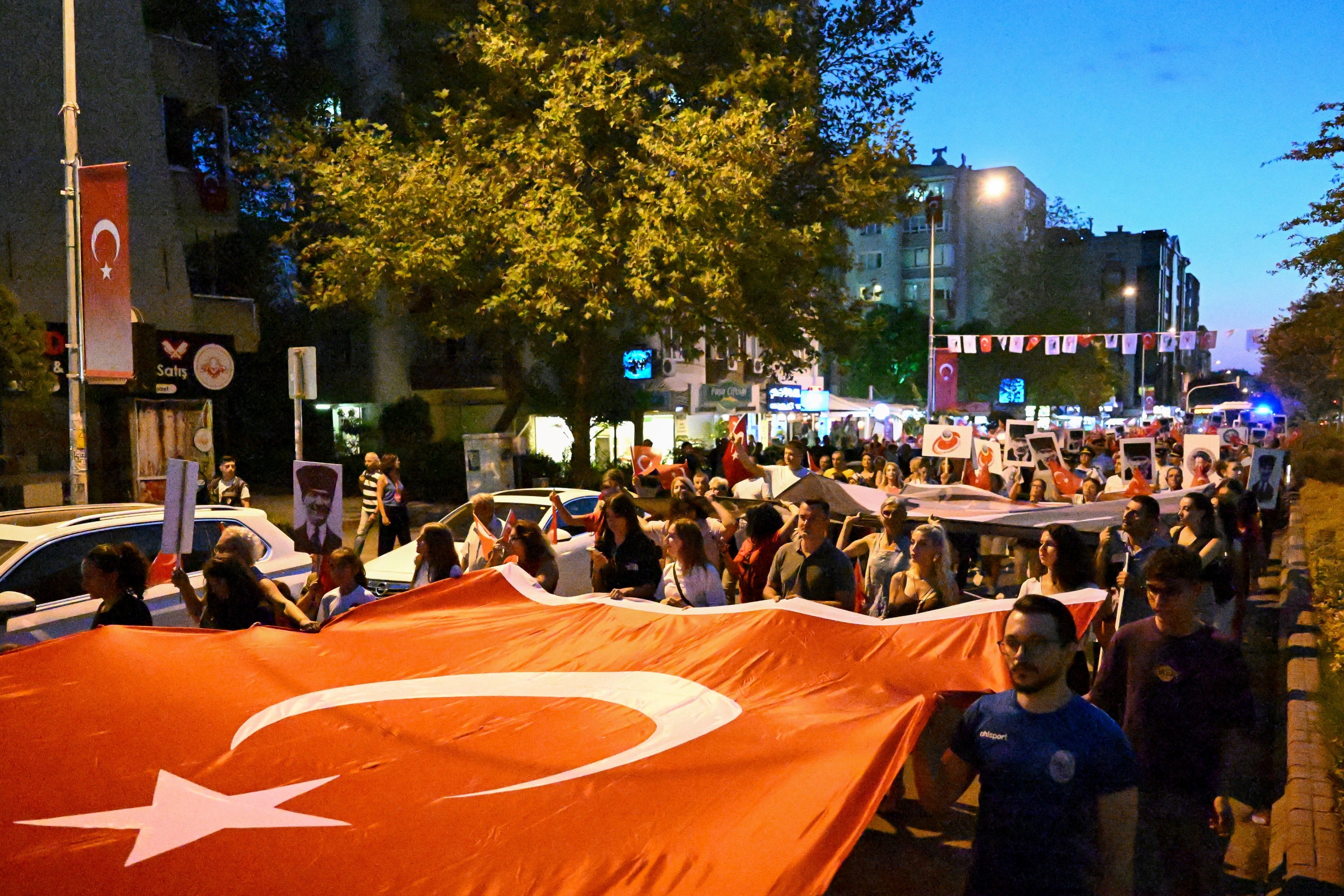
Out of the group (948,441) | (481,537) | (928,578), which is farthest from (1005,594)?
(948,441)

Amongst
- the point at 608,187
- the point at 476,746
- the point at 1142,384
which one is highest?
the point at 608,187

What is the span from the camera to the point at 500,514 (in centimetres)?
1341

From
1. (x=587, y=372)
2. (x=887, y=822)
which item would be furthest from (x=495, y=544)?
(x=587, y=372)

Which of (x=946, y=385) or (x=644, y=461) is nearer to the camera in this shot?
(x=644, y=461)

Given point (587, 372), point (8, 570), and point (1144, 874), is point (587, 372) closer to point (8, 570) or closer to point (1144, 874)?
point (8, 570)

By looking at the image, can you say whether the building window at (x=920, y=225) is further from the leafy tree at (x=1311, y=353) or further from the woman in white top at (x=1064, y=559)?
the woman in white top at (x=1064, y=559)

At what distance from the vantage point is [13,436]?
21719mm

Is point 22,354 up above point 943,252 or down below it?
below

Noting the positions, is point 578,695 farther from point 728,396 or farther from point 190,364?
point 728,396

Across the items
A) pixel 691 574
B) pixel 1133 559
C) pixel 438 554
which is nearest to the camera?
pixel 691 574

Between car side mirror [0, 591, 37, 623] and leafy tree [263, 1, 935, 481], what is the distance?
1323 cm

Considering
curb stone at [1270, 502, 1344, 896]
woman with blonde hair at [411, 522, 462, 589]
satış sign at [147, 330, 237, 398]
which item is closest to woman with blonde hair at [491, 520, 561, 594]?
woman with blonde hair at [411, 522, 462, 589]

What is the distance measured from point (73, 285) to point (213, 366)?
891 centimetres

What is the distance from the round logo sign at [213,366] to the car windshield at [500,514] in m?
11.1
